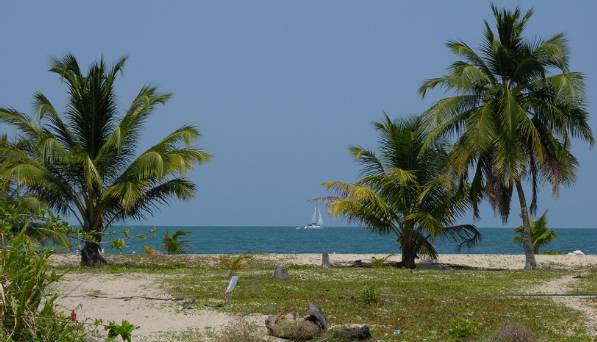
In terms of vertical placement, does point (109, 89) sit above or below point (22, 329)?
above

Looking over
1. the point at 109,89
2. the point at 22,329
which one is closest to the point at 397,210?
the point at 109,89

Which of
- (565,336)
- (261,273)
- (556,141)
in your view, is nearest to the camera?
(565,336)

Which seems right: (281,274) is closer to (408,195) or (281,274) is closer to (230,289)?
(230,289)

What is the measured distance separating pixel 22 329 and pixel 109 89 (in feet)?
61.8

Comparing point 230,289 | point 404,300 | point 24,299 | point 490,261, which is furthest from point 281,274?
point 490,261

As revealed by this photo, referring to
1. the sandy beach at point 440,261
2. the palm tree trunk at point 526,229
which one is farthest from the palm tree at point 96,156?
the palm tree trunk at point 526,229

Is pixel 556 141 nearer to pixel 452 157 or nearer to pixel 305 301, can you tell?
pixel 452 157

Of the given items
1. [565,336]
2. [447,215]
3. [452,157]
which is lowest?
[565,336]

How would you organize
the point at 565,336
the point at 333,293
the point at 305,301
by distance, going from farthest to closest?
the point at 333,293, the point at 305,301, the point at 565,336

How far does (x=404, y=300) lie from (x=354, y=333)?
13.1ft

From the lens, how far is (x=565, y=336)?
1155 centimetres

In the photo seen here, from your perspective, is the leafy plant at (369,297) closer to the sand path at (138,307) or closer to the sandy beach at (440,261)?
the sand path at (138,307)

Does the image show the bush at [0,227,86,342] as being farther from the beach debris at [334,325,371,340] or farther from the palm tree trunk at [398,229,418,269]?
the palm tree trunk at [398,229,418,269]

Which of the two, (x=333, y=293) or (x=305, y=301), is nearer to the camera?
(x=305, y=301)
